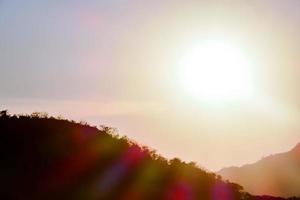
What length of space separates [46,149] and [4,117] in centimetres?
520

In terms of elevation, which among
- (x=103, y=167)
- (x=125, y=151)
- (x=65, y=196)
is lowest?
(x=65, y=196)

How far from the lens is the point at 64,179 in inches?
874

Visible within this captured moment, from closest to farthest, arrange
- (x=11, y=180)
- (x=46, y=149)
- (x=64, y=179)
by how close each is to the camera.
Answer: (x=11, y=180)
(x=64, y=179)
(x=46, y=149)

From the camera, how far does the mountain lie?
2159 cm

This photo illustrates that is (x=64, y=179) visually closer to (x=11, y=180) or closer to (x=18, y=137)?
(x=11, y=180)

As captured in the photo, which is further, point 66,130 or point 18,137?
point 66,130

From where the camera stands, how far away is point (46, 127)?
26422 millimetres

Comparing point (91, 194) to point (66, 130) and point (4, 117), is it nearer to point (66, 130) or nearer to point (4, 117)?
point (66, 130)

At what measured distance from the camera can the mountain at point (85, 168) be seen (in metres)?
21.6

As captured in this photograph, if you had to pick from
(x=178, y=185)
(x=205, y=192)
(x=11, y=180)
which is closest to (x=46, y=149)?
(x=11, y=180)

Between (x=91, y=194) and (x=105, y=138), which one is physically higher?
(x=105, y=138)

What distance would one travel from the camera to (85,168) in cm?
2370

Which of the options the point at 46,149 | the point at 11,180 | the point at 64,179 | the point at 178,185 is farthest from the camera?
the point at 178,185

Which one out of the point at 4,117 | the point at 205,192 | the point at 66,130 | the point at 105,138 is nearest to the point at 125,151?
the point at 105,138
